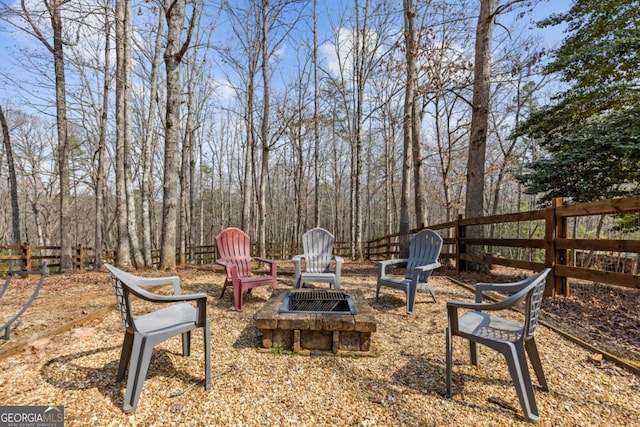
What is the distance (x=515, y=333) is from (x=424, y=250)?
6.91 feet

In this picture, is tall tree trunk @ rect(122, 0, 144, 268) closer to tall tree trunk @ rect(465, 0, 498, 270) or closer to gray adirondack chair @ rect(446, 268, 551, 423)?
gray adirondack chair @ rect(446, 268, 551, 423)

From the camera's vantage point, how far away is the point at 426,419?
151 cm

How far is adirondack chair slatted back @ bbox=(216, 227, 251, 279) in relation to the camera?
3738 mm

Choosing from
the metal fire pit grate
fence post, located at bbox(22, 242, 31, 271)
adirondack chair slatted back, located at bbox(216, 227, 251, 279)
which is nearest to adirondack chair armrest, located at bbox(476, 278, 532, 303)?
the metal fire pit grate

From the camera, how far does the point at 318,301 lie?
277 centimetres

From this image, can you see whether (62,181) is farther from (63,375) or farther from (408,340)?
(408,340)

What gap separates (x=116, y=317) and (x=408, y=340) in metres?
2.77

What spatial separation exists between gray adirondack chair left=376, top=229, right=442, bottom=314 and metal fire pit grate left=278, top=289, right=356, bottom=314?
775mm

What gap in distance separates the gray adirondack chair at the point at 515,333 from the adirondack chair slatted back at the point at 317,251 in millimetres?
2540

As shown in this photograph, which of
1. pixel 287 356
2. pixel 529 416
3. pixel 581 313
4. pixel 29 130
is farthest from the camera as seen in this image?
pixel 29 130

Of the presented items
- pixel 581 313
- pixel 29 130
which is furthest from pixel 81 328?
pixel 29 130

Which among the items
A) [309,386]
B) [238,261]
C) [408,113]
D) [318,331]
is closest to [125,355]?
[309,386]

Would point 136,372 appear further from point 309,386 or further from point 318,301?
point 318,301

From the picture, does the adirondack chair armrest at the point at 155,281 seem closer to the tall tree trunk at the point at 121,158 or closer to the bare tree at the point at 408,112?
the bare tree at the point at 408,112
